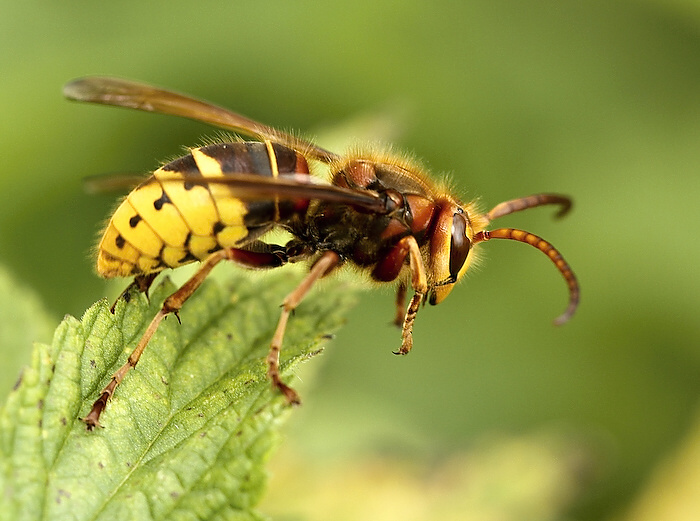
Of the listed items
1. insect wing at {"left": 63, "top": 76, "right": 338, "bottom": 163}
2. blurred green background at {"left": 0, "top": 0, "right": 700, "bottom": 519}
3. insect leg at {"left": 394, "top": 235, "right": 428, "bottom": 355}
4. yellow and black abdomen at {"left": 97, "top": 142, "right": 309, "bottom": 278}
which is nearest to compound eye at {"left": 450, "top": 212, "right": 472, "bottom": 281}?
insect leg at {"left": 394, "top": 235, "right": 428, "bottom": 355}

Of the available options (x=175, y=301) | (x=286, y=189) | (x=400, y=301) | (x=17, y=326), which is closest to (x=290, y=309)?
(x=175, y=301)

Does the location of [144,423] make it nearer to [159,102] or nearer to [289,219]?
[289,219]

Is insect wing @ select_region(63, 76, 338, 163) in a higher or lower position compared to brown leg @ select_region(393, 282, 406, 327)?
lower

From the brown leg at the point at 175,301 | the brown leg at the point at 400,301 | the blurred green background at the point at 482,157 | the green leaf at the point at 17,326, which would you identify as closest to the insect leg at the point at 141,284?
the brown leg at the point at 175,301

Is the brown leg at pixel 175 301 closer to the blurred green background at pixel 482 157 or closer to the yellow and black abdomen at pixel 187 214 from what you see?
the yellow and black abdomen at pixel 187 214

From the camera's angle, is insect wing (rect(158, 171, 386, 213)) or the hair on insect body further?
the hair on insect body

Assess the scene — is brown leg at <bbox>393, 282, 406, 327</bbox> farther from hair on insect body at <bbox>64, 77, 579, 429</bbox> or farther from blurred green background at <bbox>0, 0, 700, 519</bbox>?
blurred green background at <bbox>0, 0, 700, 519</bbox>
